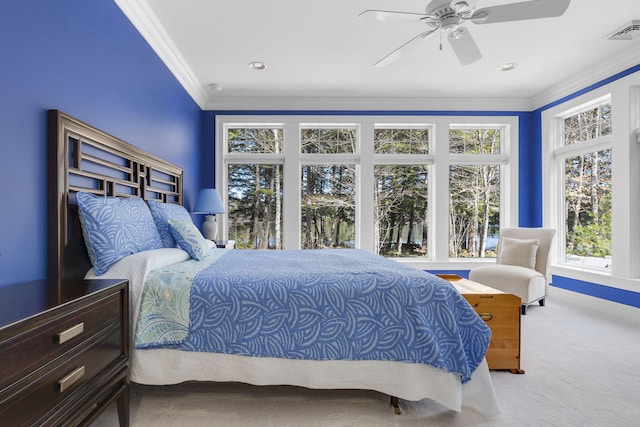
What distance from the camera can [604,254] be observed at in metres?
3.98

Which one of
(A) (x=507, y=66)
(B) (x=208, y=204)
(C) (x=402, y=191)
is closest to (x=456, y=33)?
(A) (x=507, y=66)

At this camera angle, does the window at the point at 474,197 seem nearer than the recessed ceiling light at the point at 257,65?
No

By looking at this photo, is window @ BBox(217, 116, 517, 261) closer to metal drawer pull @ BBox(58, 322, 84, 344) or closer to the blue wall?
the blue wall

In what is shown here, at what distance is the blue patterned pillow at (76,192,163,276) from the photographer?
180cm

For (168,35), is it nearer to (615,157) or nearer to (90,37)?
(90,37)

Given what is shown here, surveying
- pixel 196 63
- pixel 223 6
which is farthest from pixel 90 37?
pixel 196 63

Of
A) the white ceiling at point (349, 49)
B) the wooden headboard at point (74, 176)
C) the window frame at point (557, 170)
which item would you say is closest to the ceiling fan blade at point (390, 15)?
the white ceiling at point (349, 49)

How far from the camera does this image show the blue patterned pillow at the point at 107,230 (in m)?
1.80

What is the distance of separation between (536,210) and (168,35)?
5024 millimetres

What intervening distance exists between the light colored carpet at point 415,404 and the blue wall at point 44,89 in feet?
3.21

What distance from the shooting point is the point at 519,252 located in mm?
4020

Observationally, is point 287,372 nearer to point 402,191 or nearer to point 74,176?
point 74,176

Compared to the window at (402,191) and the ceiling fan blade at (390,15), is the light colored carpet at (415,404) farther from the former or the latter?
the window at (402,191)

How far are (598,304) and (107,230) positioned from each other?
187 inches
